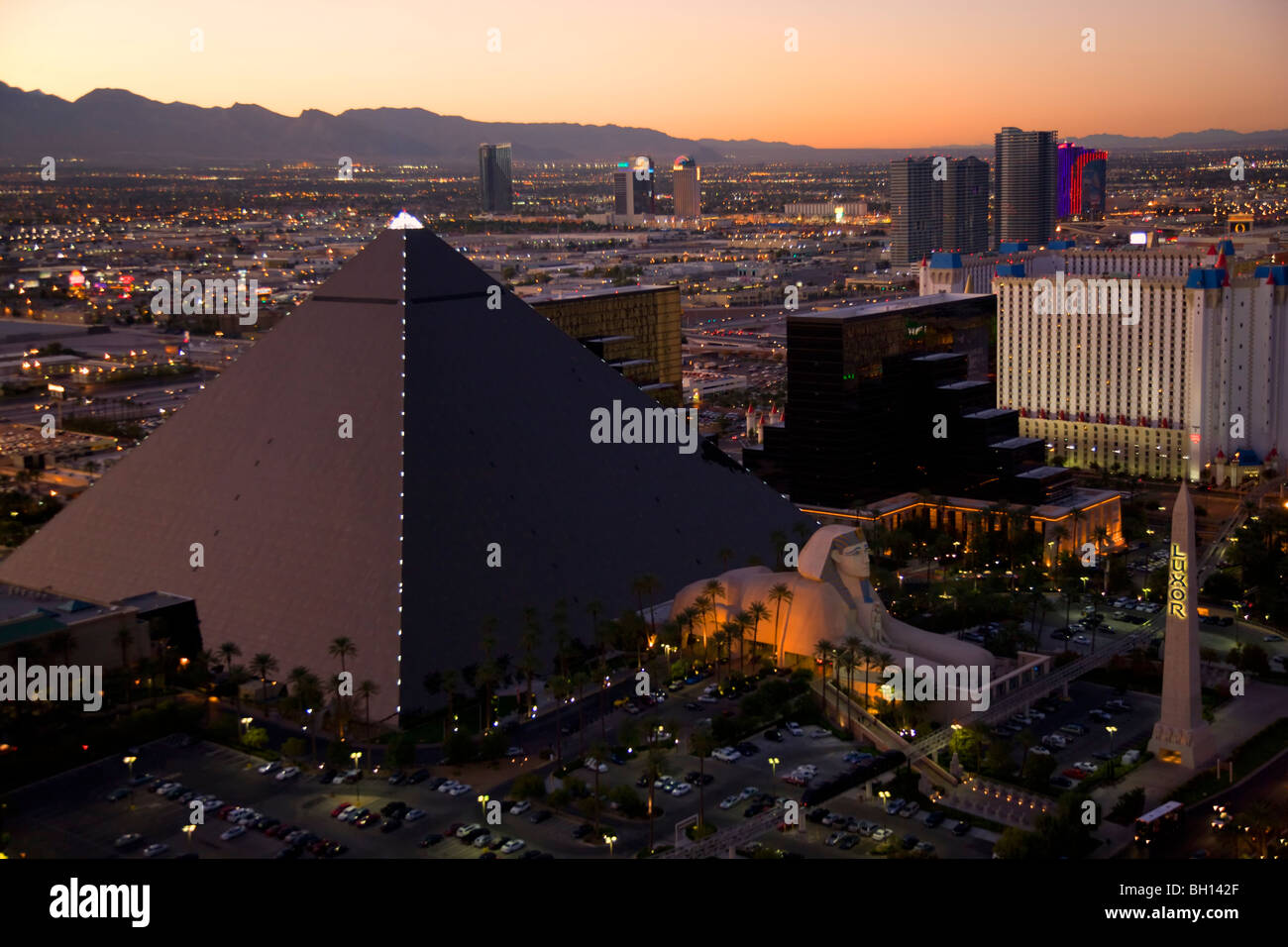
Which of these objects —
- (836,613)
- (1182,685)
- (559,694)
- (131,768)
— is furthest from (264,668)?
(1182,685)

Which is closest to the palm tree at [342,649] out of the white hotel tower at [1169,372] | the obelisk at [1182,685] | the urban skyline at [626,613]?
the urban skyline at [626,613]

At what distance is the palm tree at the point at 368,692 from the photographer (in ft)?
105

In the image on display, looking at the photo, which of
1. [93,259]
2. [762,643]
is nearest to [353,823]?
[762,643]

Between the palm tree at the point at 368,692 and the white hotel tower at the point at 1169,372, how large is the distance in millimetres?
43320

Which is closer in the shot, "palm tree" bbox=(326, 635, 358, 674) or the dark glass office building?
"palm tree" bbox=(326, 635, 358, 674)

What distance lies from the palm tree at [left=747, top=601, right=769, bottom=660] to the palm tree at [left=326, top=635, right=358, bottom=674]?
10.1m

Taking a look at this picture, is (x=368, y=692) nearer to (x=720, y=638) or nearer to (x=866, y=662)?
(x=720, y=638)

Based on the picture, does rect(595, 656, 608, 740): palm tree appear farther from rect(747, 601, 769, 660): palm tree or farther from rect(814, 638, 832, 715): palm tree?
rect(814, 638, 832, 715): palm tree

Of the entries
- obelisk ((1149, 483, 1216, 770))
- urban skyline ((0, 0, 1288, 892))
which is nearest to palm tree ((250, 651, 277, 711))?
urban skyline ((0, 0, 1288, 892))

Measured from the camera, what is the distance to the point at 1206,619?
1699 inches

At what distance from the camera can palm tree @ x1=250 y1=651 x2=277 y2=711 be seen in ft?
115

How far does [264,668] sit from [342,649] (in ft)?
9.43
